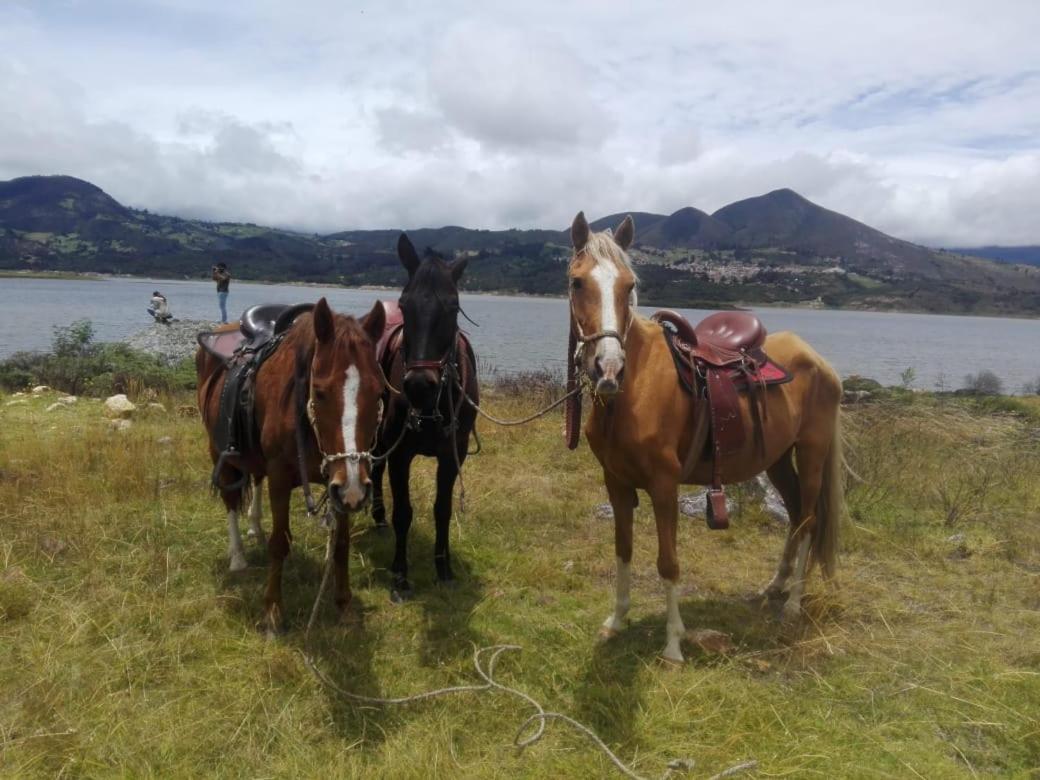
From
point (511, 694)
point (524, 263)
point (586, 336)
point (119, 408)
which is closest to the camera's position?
point (586, 336)

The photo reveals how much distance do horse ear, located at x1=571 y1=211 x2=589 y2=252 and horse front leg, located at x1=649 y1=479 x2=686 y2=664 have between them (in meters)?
1.45

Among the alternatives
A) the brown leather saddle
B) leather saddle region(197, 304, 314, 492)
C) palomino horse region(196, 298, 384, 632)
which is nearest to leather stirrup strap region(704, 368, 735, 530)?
the brown leather saddle

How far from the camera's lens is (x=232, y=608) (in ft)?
12.9

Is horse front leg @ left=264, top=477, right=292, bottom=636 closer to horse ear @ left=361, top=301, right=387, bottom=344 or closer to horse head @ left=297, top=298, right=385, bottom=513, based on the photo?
horse head @ left=297, top=298, right=385, bottom=513

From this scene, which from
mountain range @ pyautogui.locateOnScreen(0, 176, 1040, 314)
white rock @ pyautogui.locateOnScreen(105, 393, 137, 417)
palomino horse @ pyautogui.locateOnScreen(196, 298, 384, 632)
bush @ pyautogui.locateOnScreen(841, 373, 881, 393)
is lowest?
bush @ pyautogui.locateOnScreen(841, 373, 881, 393)

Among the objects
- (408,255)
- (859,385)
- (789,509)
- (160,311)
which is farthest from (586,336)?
(160,311)

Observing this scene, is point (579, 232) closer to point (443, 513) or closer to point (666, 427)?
point (666, 427)

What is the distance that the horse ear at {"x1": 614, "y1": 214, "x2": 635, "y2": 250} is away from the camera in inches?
132

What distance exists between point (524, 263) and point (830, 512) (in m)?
92.7

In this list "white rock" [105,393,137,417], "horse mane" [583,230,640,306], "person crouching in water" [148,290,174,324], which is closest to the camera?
"horse mane" [583,230,640,306]

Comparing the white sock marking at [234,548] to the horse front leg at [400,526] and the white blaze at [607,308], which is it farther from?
the white blaze at [607,308]

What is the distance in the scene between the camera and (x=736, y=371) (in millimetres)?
3879

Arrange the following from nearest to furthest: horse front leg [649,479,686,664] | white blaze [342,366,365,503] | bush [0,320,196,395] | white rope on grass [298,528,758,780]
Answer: white rope on grass [298,528,758,780]
white blaze [342,366,365,503]
horse front leg [649,479,686,664]
bush [0,320,196,395]

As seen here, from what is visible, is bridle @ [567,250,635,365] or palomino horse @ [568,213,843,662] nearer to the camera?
bridle @ [567,250,635,365]
